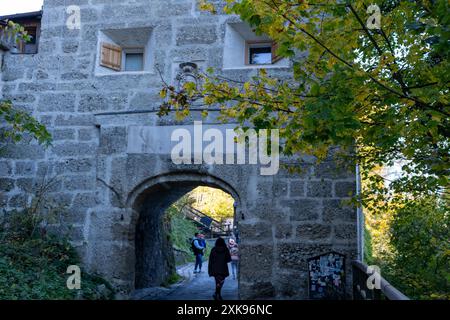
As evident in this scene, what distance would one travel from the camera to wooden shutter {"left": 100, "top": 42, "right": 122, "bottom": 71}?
7598 millimetres

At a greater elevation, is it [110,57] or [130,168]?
[110,57]

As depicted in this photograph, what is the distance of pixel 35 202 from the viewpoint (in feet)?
23.3

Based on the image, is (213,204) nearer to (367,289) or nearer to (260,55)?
(260,55)

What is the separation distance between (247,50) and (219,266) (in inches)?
145

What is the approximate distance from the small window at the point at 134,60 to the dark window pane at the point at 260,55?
1840mm

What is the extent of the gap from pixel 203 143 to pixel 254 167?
826 mm

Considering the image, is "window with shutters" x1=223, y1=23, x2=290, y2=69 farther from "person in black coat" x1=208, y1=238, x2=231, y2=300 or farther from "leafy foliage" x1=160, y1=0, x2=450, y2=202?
"person in black coat" x1=208, y1=238, x2=231, y2=300

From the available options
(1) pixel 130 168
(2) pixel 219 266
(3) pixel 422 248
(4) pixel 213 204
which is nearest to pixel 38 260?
(1) pixel 130 168

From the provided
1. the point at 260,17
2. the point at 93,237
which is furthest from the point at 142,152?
the point at 260,17

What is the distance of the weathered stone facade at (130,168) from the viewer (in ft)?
21.7

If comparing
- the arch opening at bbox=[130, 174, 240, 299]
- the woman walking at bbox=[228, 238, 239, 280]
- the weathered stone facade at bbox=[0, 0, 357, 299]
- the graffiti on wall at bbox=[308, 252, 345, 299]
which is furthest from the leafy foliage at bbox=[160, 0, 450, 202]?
the woman walking at bbox=[228, 238, 239, 280]

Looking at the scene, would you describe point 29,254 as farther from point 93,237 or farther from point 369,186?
point 369,186

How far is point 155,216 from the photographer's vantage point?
9461mm
